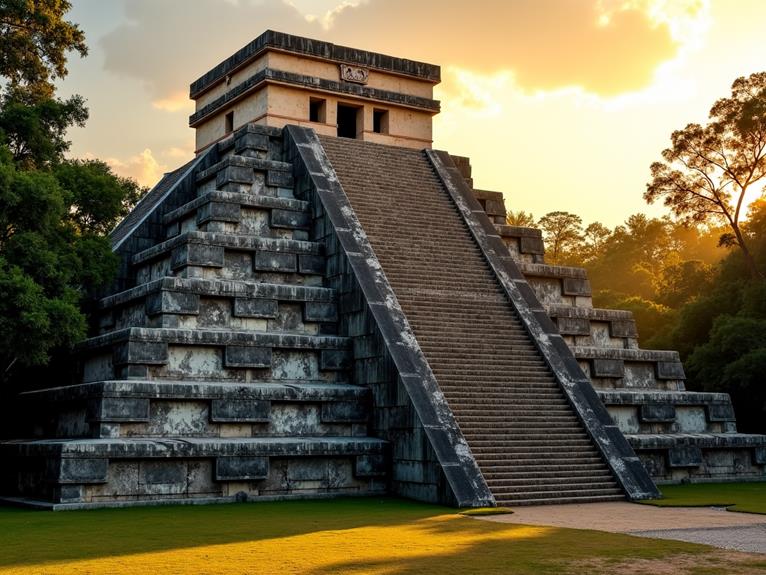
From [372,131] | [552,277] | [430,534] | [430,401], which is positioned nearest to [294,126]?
[372,131]

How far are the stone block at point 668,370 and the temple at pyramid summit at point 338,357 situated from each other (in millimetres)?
29

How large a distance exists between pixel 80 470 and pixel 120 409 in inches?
51.5

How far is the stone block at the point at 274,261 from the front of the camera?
640 inches

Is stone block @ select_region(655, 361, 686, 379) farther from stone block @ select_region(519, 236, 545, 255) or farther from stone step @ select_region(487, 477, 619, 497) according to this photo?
stone step @ select_region(487, 477, 619, 497)

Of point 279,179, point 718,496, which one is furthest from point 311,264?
point 718,496

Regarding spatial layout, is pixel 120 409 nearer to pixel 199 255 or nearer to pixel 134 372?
pixel 134 372

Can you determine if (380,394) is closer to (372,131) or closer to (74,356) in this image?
(74,356)

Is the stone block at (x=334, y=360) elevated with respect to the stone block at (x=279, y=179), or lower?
lower

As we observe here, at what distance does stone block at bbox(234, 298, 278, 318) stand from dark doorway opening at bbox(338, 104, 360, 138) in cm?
740

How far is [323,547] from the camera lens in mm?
8344

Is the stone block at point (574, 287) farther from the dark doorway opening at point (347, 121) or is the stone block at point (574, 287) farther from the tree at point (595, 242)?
the tree at point (595, 242)

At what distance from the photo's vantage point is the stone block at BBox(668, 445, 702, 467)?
1622cm

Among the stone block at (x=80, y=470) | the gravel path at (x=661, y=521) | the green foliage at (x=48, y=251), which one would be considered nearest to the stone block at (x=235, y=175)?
the green foliage at (x=48, y=251)

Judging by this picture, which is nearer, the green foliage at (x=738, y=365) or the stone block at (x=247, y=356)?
the stone block at (x=247, y=356)
